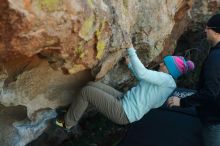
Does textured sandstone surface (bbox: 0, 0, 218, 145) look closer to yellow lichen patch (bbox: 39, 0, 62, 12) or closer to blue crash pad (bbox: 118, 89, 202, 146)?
yellow lichen patch (bbox: 39, 0, 62, 12)

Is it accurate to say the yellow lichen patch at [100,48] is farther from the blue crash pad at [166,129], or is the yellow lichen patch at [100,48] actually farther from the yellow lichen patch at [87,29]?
the blue crash pad at [166,129]

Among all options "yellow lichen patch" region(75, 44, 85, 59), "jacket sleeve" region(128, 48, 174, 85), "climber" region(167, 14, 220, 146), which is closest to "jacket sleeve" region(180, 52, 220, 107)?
"climber" region(167, 14, 220, 146)

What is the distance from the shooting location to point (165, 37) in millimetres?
5762

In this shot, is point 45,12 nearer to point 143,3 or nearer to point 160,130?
point 143,3

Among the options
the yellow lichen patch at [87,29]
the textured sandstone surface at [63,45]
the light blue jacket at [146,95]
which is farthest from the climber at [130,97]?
the yellow lichen patch at [87,29]

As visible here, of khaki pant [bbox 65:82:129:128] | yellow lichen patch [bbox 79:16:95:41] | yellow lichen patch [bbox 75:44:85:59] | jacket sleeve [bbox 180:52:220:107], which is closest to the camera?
yellow lichen patch [bbox 79:16:95:41]

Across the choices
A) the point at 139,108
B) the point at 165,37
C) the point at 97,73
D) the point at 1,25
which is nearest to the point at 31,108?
the point at 97,73

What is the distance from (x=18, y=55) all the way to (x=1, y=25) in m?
Answer: 0.36

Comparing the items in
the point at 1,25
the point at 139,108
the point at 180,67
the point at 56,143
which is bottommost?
the point at 56,143

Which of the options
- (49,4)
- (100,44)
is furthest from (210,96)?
(49,4)

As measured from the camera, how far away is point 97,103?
198 inches

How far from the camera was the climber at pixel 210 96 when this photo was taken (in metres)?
4.23

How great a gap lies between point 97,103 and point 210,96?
132cm

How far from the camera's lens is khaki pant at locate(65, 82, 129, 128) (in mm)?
4930
